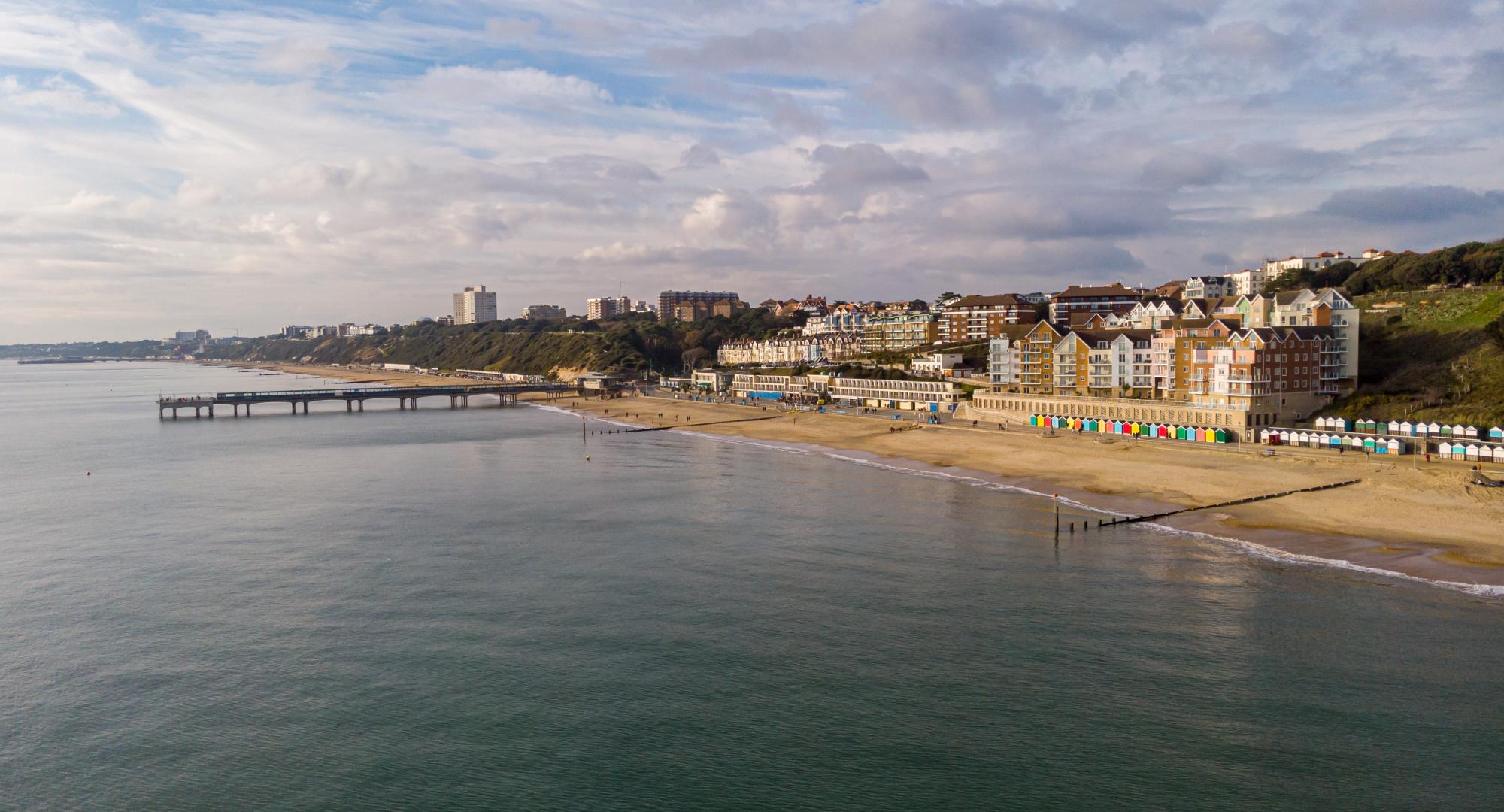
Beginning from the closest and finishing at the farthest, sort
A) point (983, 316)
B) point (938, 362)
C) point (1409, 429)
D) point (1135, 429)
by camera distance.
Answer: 1. point (1409, 429)
2. point (1135, 429)
3. point (938, 362)
4. point (983, 316)

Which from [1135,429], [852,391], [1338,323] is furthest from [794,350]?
[1338,323]

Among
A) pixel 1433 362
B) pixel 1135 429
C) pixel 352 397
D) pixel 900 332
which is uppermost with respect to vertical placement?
pixel 900 332

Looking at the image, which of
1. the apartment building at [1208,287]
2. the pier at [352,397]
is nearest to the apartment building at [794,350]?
the pier at [352,397]

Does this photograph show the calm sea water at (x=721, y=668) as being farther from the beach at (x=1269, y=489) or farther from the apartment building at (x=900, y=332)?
the apartment building at (x=900, y=332)

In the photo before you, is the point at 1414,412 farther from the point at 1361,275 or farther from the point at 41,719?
the point at 41,719

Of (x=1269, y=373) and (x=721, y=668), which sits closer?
(x=721, y=668)

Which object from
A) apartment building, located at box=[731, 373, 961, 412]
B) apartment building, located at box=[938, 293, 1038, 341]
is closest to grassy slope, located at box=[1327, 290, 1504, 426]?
apartment building, located at box=[731, 373, 961, 412]

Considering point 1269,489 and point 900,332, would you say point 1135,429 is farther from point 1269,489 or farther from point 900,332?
point 900,332
